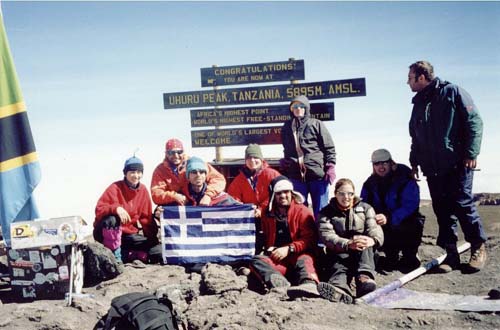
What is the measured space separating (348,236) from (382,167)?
1298 mm

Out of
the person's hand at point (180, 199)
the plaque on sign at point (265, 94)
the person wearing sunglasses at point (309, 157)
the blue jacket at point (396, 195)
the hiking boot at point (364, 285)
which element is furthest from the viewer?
the plaque on sign at point (265, 94)

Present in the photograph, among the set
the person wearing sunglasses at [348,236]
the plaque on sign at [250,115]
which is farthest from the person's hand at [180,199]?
the plaque on sign at [250,115]

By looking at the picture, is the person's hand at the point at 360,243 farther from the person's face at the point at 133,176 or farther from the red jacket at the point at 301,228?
the person's face at the point at 133,176

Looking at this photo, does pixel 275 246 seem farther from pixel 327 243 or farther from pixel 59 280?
pixel 59 280

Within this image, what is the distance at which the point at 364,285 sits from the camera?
549 cm

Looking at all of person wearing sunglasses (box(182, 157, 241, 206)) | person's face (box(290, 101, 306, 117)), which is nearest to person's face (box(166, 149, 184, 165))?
person wearing sunglasses (box(182, 157, 241, 206))

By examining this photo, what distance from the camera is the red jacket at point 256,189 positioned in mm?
7324

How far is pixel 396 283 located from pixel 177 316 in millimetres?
2668

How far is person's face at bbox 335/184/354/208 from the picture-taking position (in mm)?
5961

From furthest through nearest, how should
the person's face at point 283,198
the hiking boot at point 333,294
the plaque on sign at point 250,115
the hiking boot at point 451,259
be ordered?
the plaque on sign at point 250,115 → the hiking boot at point 451,259 → the person's face at point 283,198 → the hiking boot at point 333,294

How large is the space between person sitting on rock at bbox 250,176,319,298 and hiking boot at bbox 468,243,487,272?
6.92 feet

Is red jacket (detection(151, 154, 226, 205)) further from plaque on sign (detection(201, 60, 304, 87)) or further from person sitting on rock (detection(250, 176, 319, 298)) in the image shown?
plaque on sign (detection(201, 60, 304, 87))

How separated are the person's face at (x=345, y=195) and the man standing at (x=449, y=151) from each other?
1.41 meters

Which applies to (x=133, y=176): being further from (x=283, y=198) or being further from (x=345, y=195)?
(x=345, y=195)
